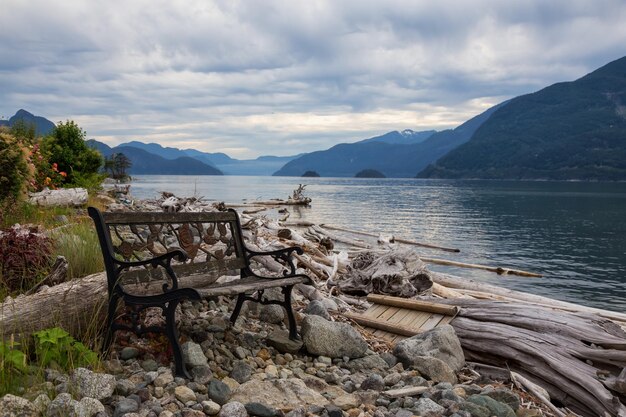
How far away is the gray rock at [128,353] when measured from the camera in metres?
5.30

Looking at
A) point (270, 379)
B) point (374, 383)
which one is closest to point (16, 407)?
point (270, 379)

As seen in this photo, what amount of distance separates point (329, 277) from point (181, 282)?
15.7 ft

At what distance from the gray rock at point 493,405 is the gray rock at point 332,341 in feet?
5.06

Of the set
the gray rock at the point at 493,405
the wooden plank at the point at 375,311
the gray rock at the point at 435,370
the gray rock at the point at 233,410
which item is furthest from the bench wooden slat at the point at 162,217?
the gray rock at the point at 493,405

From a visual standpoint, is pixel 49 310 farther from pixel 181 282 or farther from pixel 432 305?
pixel 432 305

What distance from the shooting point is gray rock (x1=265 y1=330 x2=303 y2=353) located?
20.0 ft

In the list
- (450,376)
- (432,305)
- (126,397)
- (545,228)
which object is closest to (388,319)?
(432,305)

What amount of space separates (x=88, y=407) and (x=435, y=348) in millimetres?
4025

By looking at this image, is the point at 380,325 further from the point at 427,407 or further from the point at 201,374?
the point at 201,374

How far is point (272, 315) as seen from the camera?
7.10 metres

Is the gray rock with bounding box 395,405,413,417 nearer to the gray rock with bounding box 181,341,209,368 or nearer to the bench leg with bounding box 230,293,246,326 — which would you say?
the gray rock with bounding box 181,341,209,368

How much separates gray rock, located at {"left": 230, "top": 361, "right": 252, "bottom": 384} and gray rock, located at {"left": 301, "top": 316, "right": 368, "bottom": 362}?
102cm

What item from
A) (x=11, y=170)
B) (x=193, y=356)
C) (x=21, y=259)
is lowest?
(x=193, y=356)

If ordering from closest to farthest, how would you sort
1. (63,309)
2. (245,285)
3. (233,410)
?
(233,410)
(63,309)
(245,285)
